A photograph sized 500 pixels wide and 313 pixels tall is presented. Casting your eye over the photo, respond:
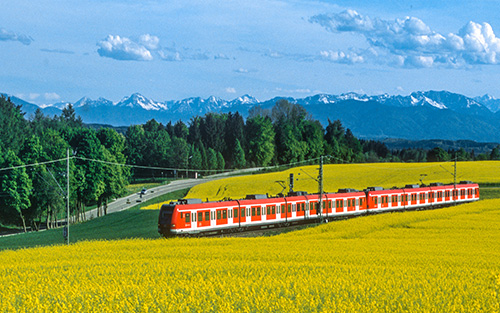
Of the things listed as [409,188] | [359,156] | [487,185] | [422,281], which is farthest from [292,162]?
[422,281]

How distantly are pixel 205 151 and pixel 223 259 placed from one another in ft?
394

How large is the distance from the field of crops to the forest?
1641 inches

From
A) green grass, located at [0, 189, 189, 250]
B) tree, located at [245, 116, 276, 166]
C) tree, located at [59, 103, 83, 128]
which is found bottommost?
green grass, located at [0, 189, 189, 250]

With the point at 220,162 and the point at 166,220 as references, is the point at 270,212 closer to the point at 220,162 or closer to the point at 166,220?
the point at 166,220

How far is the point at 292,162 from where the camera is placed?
146m

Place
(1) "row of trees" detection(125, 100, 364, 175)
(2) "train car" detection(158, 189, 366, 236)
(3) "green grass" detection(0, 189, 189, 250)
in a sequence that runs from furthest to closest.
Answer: (1) "row of trees" detection(125, 100, 364, 175)
(3) "green grass" detection(0, 189, 189, 250)
(2) "train car" detection(158, 189, 366, 236)

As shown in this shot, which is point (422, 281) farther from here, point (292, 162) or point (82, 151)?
point (292, 162)

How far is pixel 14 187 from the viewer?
241 ft

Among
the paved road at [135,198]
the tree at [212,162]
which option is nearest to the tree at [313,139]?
the tree at [212,162]

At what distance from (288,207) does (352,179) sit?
1587 inches

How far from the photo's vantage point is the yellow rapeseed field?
8594 centimetres

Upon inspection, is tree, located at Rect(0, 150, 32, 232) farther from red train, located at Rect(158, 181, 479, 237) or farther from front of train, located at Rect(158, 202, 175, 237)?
front of train, located at Rect(158, 202, 175, 237)

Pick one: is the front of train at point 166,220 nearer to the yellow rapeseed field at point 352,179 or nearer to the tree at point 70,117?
the yellow rapeseed field at point 352,179

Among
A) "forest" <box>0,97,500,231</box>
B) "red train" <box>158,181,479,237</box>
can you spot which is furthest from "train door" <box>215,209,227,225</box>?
"forest" <box>0,97,500,231</box>
